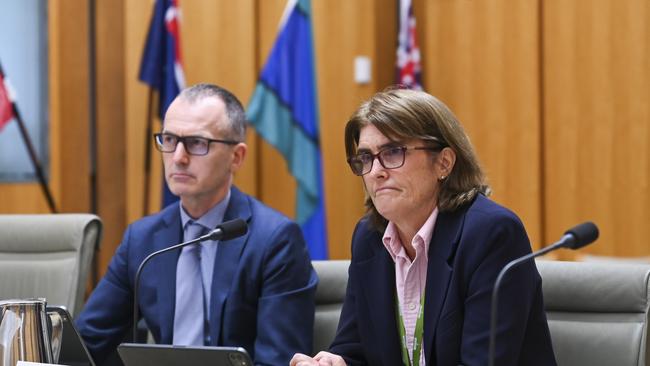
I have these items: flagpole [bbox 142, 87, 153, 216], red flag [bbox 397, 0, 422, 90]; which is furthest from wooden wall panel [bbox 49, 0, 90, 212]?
red flag [bbox 397, 0, 422, 90]

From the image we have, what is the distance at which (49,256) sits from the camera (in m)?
3.28

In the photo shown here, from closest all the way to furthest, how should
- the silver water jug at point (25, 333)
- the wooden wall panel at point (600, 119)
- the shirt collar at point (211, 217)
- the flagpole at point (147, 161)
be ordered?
the silver water jug at point (25, 333) < the shirt collar at point (211, 217) < the wooden wall panel at point (600, 119) < the flagpole at point (147, 161)

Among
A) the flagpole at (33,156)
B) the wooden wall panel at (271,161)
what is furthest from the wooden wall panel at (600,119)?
the flagpole at (33,156)

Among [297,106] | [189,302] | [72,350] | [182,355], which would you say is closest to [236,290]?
[189,302]

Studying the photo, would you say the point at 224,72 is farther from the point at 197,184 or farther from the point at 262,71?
→ the point at 197,184

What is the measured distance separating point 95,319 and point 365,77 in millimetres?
2759

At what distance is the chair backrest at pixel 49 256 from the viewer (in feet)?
10.5

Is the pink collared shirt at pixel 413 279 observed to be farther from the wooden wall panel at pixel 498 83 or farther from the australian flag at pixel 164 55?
the australian flag at pixel 164 55

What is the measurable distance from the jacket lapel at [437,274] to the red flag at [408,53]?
10.1ft

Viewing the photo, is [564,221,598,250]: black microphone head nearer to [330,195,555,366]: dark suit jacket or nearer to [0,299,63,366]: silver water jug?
[330,195,555,366]: dark suit jacket

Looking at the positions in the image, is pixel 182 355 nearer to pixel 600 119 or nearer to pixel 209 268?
pixel 209 268

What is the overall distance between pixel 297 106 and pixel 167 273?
8.04ft

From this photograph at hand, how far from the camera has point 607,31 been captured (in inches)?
185

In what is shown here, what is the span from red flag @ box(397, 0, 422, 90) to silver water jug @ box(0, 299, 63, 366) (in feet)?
11.4
